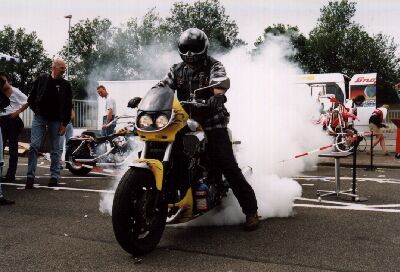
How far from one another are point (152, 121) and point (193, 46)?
942 mm

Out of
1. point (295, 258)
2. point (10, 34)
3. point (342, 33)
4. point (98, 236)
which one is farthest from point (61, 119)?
point (10, 34)

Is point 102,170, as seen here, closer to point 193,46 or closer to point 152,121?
point 193,46

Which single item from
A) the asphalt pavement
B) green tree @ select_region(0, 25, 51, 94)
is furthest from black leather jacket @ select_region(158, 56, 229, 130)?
green tree @ select_region(0, 25, 51, 94)

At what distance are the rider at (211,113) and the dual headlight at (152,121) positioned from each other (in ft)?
1.89

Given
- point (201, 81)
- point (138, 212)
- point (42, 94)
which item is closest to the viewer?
point (138, 212)

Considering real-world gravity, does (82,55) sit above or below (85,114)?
above

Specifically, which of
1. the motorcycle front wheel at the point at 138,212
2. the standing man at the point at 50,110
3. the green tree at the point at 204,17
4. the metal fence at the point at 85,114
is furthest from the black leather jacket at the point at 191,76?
the green tree at the point at 204,17

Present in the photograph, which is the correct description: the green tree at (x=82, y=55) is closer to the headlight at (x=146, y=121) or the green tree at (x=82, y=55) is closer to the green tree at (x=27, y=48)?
the green tree at (x=27, y=48)

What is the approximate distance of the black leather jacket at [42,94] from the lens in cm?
785

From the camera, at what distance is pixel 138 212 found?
399cm

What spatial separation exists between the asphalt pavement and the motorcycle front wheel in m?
0.14

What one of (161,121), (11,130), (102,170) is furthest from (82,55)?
(161,121)

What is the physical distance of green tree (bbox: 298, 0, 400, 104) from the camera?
5562 cm

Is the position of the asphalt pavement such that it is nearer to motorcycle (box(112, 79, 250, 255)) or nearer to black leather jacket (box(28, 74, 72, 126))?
motorcycle (box(112, 79, 250, 255))
